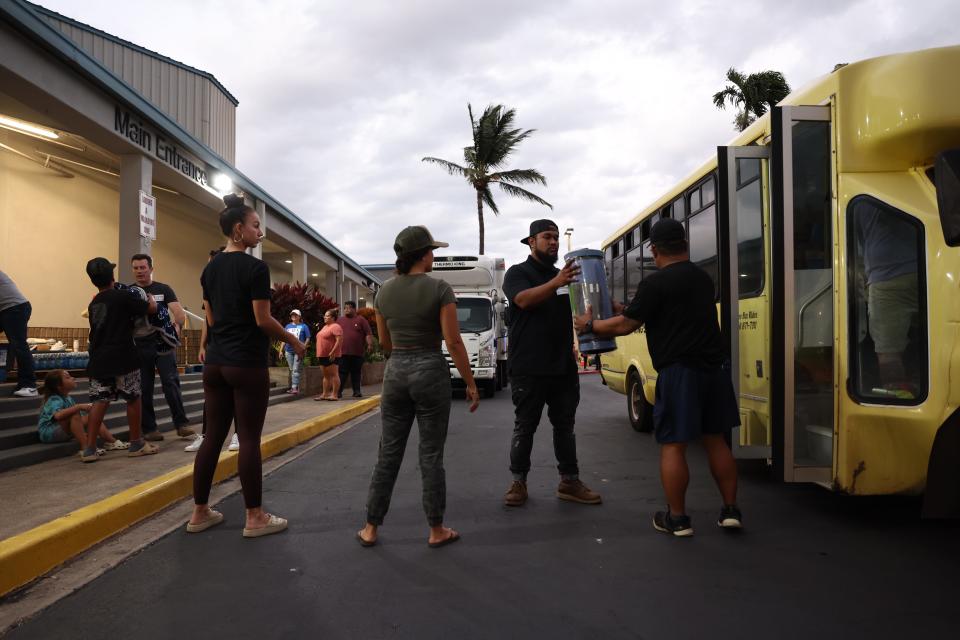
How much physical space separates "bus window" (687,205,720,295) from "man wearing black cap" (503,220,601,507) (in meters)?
1.94

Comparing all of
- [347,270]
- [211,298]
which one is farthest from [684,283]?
[347,270]

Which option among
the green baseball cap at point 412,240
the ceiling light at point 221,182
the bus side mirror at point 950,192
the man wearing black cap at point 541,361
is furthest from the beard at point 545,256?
the ceiling light at point 221,182

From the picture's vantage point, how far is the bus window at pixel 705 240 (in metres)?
6.11

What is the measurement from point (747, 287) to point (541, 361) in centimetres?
192

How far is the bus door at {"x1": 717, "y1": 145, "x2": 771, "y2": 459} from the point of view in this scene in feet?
14.3

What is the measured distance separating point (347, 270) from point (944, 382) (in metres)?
28.2

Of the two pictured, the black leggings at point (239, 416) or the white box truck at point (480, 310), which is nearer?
the black leggings at point (239, 416)

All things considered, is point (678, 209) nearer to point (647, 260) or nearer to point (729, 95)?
point (647, 260)

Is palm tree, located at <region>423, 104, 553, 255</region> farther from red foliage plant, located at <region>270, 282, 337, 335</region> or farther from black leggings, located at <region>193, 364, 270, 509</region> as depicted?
black leggings, located at <region>193, 364, 270, 509</region>

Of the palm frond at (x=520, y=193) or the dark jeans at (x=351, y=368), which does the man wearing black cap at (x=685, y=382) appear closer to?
the dark jeans at (x=351, y=368)

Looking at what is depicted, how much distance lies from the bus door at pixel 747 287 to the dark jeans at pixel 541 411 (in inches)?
42.7

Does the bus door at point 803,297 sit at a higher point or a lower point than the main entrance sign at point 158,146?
lower

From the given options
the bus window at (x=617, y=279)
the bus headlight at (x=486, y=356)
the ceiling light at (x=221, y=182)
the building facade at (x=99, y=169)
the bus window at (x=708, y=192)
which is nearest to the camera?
the bus window at (x=708, y=192)

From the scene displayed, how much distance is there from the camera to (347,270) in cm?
3028
